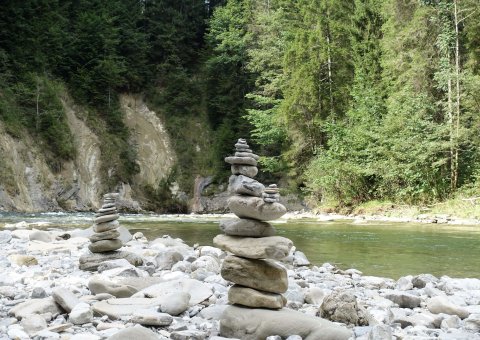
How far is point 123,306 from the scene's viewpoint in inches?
196

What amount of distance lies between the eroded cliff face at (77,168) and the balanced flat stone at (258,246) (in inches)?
1050

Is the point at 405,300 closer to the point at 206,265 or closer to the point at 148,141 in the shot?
the point at 206,265

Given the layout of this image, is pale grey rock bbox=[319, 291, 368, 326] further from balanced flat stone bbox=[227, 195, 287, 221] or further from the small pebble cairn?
the small pebble cairn

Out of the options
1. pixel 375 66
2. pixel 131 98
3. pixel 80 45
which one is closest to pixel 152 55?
pixel 131 98

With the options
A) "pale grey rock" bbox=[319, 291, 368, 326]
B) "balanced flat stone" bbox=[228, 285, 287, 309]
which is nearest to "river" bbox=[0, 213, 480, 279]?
"pale grey rock" bbox=[319, 291, 368, 326]

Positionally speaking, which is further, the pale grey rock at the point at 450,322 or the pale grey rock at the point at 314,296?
the pale grey rock at the point at 314,296

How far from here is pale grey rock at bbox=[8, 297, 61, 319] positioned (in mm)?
4688

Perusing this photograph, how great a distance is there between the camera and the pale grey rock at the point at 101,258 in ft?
25.7

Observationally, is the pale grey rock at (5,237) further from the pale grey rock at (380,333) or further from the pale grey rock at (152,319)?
the pale grey rock at (380,333)

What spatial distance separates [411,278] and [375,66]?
23777 millimetres

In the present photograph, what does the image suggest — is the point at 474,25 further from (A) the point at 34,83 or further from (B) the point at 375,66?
(A) the point at 34,83

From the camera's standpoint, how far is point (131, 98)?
141 ft

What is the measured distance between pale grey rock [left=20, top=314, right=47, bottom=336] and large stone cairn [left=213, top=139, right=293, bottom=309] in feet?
5.86

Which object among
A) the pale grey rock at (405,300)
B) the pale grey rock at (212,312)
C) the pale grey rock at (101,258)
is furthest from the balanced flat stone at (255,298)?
the pale grey rock at (101,258)
